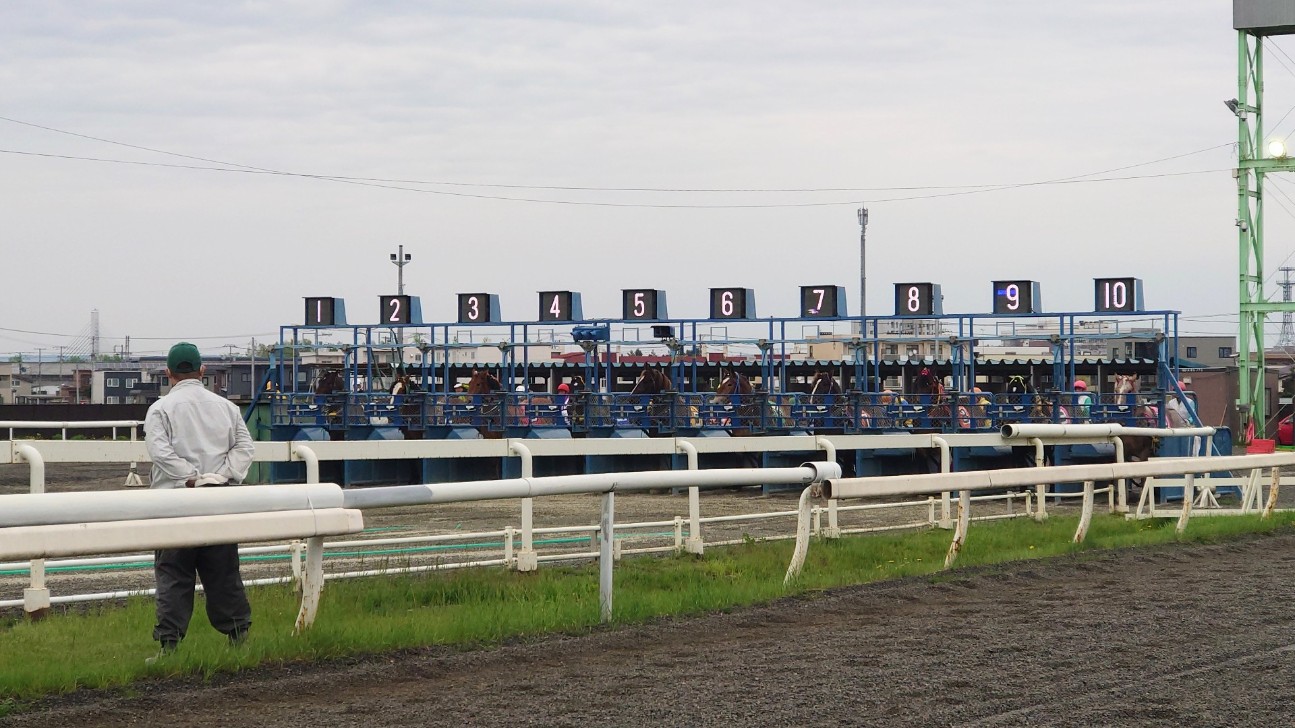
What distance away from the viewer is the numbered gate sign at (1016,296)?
30.6 m

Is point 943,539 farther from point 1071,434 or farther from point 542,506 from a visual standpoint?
point 542,506

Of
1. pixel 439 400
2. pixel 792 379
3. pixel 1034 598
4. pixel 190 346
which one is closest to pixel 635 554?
pixel 1034 598

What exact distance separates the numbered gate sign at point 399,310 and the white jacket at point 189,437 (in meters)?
30.4

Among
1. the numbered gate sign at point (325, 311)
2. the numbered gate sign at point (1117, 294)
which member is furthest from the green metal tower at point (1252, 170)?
the numbered gate sign at point (325, 311)

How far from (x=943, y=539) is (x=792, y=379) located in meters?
37.5

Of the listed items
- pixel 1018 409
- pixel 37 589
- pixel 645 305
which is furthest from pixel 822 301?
pixel 37 589

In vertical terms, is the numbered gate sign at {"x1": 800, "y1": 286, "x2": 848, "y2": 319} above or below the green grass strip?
above

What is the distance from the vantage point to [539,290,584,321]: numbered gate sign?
35094 millimetres

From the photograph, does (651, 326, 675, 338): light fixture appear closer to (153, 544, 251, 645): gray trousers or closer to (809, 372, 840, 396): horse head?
(809, 372, 840, 396): horse head

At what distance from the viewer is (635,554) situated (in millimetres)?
11523

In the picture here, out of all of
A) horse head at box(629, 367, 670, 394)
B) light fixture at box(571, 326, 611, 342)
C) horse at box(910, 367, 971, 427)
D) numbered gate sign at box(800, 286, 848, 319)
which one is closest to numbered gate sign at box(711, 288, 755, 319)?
numbered gate sign at box(800, 286, 848, 319)

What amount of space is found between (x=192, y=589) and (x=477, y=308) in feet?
100

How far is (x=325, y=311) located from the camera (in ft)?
123

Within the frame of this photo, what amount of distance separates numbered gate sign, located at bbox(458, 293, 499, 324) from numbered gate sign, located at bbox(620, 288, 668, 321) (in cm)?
339
